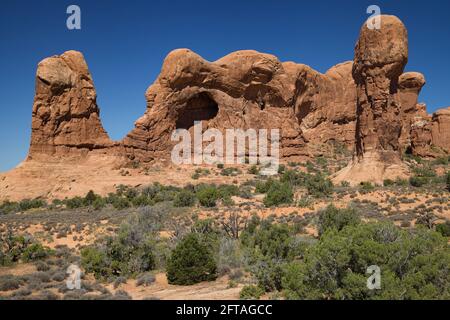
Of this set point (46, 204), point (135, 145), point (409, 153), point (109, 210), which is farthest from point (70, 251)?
point (409, 153)

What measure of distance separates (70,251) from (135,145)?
20.2m

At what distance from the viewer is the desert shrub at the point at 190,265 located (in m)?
9.44

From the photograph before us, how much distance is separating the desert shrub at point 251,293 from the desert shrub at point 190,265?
6.40 ft

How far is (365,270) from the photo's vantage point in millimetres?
6691

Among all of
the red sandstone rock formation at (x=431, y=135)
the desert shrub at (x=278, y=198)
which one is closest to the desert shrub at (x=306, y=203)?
the desert shrub at (x=278, y=198)

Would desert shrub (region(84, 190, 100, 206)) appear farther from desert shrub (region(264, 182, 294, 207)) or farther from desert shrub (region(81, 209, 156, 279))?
desert shrub (region(81, 209, 156, 279))

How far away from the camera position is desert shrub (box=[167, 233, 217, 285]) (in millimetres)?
9438

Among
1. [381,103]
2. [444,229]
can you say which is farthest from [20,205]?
[381,103]

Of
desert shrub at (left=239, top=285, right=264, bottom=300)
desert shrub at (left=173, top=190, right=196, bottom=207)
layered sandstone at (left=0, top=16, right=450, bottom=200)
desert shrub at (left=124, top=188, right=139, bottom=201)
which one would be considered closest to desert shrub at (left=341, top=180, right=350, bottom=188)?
layered sandstone at (left=0, top=16, right=450, bottom=200)

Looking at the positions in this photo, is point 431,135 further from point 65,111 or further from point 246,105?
point 65,111

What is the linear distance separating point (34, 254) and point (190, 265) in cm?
584

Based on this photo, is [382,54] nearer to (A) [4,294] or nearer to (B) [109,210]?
(B) [109,210]

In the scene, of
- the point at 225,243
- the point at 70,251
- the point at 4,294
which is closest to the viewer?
the point at 4,294
